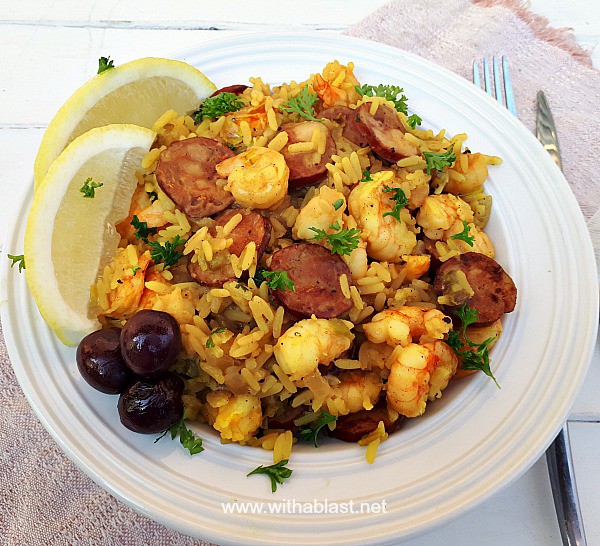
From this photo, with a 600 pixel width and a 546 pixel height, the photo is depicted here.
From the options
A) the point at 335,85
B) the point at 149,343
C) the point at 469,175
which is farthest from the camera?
the point at 335,85

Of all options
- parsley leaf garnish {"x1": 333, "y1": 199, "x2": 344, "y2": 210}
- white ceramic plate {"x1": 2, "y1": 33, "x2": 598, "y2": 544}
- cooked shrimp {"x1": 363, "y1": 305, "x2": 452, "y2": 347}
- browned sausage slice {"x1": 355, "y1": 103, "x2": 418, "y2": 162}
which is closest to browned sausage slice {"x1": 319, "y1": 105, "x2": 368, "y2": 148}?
browned sausage slice {"x1": 355, "y1": 103, "x2": 418, "y2": 162}

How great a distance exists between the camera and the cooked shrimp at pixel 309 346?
67.7 inches

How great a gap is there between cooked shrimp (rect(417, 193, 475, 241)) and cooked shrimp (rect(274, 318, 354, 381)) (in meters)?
0.55

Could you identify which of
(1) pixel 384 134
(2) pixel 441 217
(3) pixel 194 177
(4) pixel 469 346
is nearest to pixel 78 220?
(3) pixel 194 177

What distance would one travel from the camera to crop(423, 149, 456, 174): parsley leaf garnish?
7.07 feet

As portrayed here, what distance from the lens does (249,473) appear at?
67.2 inches

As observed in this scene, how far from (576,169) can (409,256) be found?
1.47 metres

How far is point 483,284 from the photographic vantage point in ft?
6.41

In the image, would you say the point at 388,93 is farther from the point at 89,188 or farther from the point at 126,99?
the point at 89,188

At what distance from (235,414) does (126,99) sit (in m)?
1.29

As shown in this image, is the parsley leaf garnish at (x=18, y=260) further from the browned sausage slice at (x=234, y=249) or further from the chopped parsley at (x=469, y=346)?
the chopped parsley at (x=469, y=346)

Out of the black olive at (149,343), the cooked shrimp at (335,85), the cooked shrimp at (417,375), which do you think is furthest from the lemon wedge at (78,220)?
the cooked shrimp at (417,375)

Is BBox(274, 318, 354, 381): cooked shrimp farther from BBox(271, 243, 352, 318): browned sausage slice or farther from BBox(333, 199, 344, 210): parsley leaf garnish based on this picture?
BBox(333, 199, 344, 210): parsley leaf garnish

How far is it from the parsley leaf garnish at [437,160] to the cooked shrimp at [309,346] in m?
0.76
